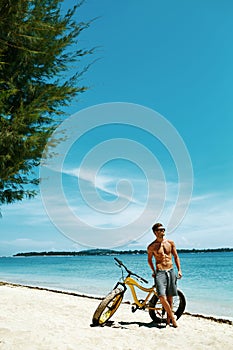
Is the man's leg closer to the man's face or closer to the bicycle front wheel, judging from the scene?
the bicycle front wheel

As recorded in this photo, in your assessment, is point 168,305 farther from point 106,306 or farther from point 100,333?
point 100,333

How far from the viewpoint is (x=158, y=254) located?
7648mm

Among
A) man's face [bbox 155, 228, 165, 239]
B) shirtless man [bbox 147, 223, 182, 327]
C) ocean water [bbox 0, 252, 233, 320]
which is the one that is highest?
man's face [bbox 155, 228, 165, 239]

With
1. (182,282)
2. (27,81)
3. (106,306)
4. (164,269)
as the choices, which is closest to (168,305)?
(164,269)

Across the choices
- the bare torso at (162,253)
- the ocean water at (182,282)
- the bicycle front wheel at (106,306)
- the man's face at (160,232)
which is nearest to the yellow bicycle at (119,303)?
the bicycle front wheel at (106,306)

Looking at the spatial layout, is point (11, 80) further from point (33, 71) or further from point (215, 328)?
point (215, 328)

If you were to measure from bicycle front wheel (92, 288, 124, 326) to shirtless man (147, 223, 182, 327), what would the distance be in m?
0.86

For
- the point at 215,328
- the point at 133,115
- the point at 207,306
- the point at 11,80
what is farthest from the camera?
the point at 207,306

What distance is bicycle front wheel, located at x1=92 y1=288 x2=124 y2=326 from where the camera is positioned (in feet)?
25.0

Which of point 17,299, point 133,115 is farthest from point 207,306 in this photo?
point 133,115

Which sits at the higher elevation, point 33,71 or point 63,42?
point 63,42

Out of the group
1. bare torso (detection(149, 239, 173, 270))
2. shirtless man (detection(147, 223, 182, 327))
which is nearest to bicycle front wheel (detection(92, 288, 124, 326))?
shirtless man (detection(147, 223, 182, 327))

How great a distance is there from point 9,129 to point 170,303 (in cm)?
459

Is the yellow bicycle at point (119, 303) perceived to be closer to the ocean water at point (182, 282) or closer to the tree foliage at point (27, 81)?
the tree foliage at point (27, 81)
